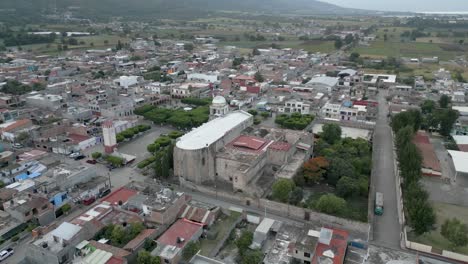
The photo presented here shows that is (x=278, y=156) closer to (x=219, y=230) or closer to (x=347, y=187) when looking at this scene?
(x=347, y=187)

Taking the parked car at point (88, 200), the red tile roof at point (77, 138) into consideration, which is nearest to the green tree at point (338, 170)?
the parked car at point (88, 200)

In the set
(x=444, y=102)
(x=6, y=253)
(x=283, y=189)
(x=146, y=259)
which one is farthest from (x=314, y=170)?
(x=444, y=102)

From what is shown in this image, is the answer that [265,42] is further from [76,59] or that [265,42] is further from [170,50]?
[76,59]

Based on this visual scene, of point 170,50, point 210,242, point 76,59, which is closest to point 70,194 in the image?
point 210,242

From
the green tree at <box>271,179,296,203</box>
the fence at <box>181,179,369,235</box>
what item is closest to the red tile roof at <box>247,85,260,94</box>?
the fence at <box>181,179,369,235</box>

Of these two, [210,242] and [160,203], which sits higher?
[160,203]

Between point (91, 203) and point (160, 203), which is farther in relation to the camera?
point (91, 203)
